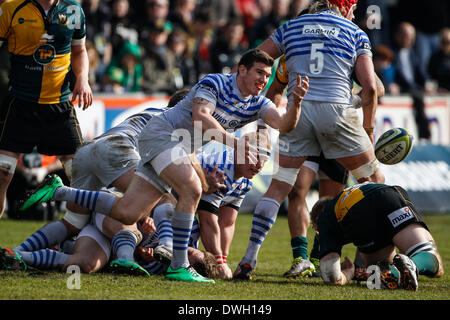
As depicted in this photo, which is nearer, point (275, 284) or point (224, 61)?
point (275, 284)

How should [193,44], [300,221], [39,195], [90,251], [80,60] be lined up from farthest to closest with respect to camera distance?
[193,44] → [80,60] → [300,221] → [39,195] → [90,251]

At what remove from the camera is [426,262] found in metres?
5.14

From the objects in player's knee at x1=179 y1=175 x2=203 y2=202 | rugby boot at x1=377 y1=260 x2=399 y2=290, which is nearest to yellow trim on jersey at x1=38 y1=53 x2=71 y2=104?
player's knee at x1=179 y1=175 x2=203 y2=202

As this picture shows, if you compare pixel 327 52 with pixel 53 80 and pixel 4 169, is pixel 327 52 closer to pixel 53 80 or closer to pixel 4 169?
pixel 53 80

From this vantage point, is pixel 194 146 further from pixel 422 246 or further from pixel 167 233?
pixel 422 246


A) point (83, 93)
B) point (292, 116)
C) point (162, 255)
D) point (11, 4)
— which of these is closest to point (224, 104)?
point (292, 116)

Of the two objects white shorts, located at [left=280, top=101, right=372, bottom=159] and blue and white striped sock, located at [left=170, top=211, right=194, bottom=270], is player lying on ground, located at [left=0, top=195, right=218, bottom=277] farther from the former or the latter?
white shorts, located at [left=280, top=101, right=372, bottom=159]

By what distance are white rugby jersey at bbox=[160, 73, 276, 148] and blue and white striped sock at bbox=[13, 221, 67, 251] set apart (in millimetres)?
1436

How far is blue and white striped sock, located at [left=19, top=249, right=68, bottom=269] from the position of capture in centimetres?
584

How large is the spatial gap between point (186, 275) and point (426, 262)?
1762 mm

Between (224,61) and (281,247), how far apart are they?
5.61m

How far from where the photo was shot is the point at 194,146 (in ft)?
18.7

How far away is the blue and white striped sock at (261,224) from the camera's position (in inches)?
235
